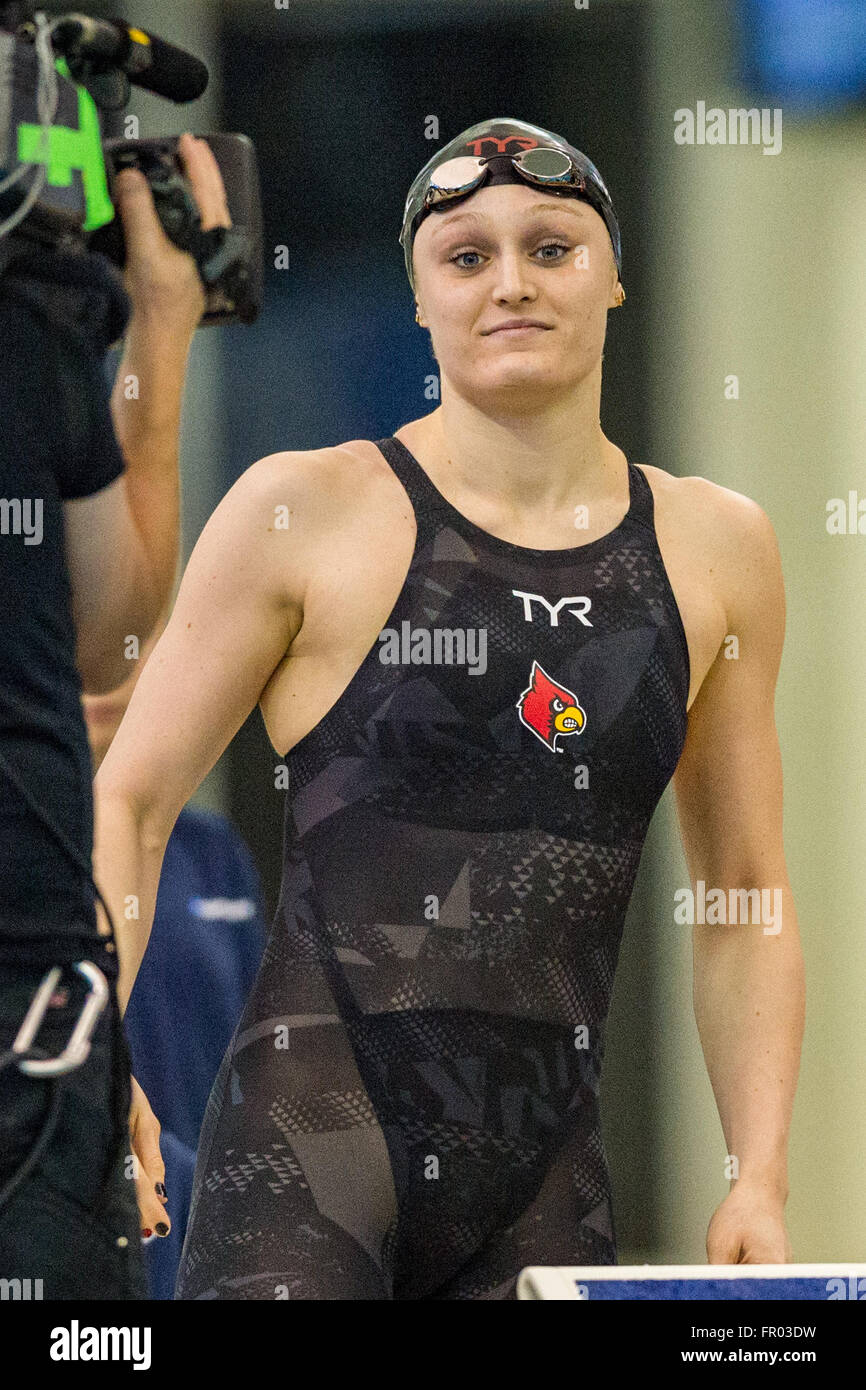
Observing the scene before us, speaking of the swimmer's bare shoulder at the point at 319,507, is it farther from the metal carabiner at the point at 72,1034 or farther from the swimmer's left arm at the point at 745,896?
the metal carabiner at the point at 72,1034

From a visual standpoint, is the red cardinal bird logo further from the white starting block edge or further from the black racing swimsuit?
the white starting block edge

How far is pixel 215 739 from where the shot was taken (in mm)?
2709

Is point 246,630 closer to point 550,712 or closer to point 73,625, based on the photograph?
point 73,625

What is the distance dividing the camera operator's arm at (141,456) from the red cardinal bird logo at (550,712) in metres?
0.62

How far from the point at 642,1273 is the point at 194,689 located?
1.11 m

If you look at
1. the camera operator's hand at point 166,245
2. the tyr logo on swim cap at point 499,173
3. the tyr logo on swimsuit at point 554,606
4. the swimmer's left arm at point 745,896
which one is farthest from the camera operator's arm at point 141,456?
the swimmer's left arm at point 745,896

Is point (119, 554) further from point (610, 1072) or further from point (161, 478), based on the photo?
point (610, 1072)

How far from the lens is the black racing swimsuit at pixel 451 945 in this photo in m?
2.56

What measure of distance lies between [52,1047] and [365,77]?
1.67 m

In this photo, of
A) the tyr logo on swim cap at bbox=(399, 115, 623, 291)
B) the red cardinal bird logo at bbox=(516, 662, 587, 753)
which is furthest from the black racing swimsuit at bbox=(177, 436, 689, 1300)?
the tyr logo on swim cap at bbox=(399, 115, 623, 291)

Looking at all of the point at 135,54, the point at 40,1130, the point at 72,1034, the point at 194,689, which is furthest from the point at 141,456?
the point at 40,1130

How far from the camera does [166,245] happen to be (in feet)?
9.12

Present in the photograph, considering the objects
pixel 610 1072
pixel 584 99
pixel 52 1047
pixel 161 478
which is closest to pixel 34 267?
pixel 161 478

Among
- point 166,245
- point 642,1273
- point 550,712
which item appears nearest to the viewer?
point 642,1273
